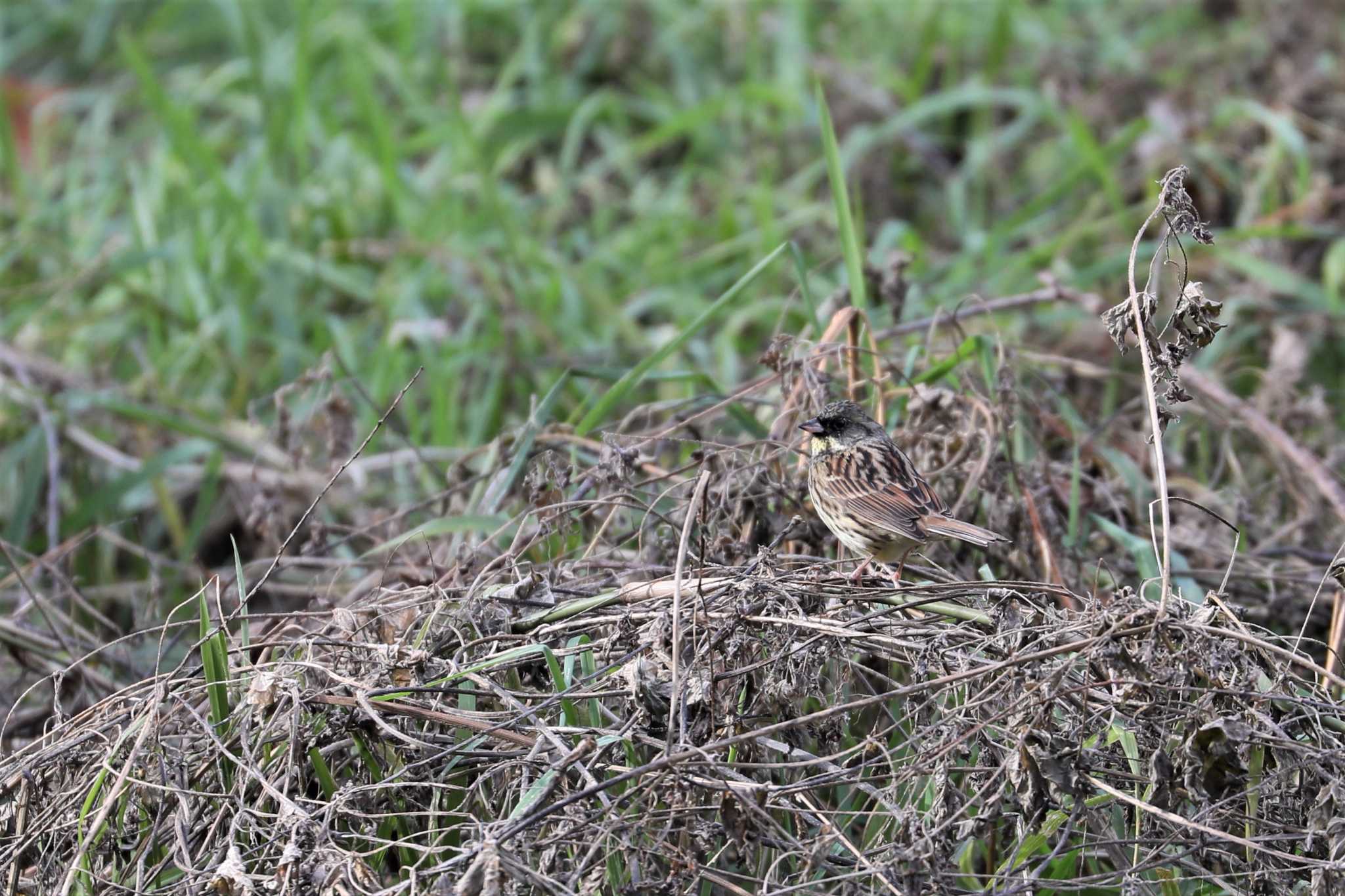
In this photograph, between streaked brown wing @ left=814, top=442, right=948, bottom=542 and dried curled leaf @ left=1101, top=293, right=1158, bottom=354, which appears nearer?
dried curled leaf @ left=1101, top=293, right=1158, bottom=354

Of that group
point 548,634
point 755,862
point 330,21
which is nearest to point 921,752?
point 755,862

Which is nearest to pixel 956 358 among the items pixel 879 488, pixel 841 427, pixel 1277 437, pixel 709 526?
pixel 841 427

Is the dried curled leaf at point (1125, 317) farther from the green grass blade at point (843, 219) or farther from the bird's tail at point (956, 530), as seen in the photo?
the green grass blade at point (843, 219)

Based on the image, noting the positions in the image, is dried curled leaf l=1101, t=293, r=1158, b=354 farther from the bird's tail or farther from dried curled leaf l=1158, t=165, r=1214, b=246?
the bird's tail

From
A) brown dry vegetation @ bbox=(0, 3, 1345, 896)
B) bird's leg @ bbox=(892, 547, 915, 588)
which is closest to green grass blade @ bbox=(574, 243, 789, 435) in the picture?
brown dry vegetation @ bbox=(0, 3, 1345, 896)

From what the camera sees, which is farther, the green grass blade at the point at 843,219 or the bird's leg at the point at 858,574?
the green grass blade at the point at 843,219

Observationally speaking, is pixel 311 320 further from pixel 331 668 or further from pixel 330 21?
pixel 331 668

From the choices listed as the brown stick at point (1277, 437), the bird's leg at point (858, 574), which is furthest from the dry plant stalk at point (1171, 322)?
the brown stick at point (1277, 437)
